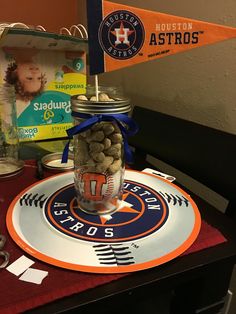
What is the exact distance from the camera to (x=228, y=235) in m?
0.48

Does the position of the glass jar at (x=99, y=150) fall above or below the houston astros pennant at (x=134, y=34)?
below

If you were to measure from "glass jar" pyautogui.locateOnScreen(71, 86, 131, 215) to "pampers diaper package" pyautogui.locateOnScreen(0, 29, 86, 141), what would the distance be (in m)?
0.38

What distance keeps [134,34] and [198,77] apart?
0.61m

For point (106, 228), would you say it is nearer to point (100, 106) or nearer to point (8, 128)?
point (100, 106)

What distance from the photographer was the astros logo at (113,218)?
0.46 meters

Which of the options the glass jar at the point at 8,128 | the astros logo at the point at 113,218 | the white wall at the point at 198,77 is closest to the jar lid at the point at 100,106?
the astros logo at the point at 113,218

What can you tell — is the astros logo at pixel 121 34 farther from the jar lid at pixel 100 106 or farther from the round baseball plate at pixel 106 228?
the round baseball plate at pixel 106 228

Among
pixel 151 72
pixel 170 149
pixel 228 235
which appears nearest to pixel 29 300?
pixel 228 235

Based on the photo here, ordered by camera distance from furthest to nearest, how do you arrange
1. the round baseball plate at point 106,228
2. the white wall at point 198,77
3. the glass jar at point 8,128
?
the white wall at point 198,77
the glass jar at point 8,128
the round baseball plate at point 106,228

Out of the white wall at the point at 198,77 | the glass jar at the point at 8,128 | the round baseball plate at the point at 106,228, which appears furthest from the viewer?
the white wall at the point at 198,77

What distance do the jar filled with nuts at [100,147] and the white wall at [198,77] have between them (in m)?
0.53

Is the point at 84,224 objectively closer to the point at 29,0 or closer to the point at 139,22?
the point at 139,22

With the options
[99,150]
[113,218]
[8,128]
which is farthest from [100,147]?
[8,128]

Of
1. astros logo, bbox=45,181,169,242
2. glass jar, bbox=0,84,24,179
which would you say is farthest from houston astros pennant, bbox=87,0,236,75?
glass jar, bbox=0,84,24,179
